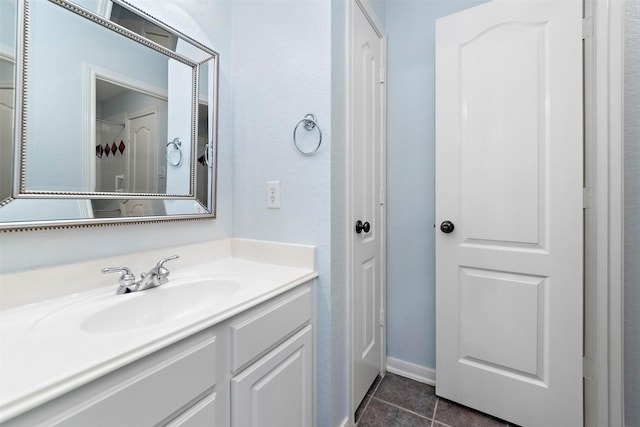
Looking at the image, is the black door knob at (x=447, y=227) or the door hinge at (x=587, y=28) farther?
the black door knob at (x=447, y=227)

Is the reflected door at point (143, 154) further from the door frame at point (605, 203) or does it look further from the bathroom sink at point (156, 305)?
the door frame at point (605, 203)

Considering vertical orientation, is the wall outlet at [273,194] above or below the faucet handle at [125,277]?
above

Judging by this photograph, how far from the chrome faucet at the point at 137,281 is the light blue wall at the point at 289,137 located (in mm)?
463

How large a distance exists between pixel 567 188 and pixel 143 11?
1853 mm

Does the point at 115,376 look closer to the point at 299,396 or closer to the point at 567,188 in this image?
the point at 299,396

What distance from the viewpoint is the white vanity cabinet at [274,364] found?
0.84m

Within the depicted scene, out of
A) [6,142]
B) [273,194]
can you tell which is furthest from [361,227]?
[6,142]

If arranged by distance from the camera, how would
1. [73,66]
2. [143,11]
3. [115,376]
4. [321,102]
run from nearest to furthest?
[115,376], [73,66], [143,11], [321,102]

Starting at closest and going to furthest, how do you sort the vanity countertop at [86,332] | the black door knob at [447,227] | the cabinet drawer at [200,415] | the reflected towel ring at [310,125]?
the vanity countertop at [86,332]
the cabinet drawer at [200,415]
the reflected towel ring at [310,125]
the black door knob at [447,227]

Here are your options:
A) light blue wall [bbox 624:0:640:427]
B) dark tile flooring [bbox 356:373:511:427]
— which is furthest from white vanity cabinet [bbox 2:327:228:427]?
light blue wall [bbox 624:0:640:427]

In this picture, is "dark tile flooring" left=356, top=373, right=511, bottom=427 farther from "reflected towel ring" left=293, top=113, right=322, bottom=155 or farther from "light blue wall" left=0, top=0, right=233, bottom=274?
"reflected towel ring" left=293, top=113, right=322, bottom=155

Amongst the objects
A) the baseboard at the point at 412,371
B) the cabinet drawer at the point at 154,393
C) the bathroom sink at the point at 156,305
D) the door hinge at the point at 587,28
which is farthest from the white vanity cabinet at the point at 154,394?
the door hinge at the point at 587,28

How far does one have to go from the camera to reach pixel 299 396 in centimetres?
108

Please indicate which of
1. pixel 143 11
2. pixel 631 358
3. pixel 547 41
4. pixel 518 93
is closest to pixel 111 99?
pixel 143 11
